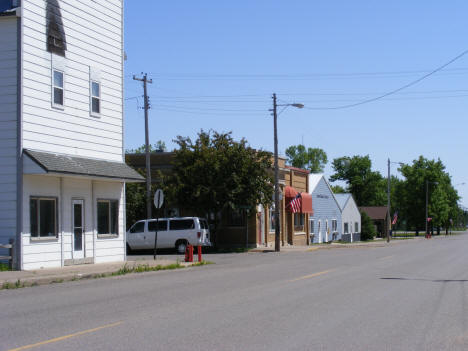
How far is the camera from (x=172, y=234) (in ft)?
112

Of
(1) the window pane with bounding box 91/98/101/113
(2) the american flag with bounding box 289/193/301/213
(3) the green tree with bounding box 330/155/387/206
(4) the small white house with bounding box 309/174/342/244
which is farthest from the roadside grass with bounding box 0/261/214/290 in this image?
(3) the green tree with bounding box 330/155/387/206

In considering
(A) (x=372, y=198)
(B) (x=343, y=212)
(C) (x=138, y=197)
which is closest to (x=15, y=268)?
(C) (x=138, y=197)

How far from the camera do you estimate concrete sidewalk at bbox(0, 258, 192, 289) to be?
1672 cm

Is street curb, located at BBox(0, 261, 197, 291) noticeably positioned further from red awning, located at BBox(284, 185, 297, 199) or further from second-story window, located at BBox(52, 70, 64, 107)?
red awning, located at BBox(284, 185, 297, 199)

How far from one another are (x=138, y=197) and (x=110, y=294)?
27181mm

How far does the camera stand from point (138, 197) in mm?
41000

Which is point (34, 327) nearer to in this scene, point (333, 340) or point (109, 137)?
point (333, 340)

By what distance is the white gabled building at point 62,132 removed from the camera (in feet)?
64.2

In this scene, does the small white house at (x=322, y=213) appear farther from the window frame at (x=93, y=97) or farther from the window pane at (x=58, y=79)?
the window pane at (x=58, y=79)

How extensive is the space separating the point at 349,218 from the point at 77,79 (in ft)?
163

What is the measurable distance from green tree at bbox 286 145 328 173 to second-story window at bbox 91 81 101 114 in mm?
89435

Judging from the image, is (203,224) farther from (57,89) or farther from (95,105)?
(57,89)

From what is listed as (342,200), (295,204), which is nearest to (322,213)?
(342,200)

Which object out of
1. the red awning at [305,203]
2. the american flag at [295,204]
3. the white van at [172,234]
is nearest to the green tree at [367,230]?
the red awning at [305,203]
